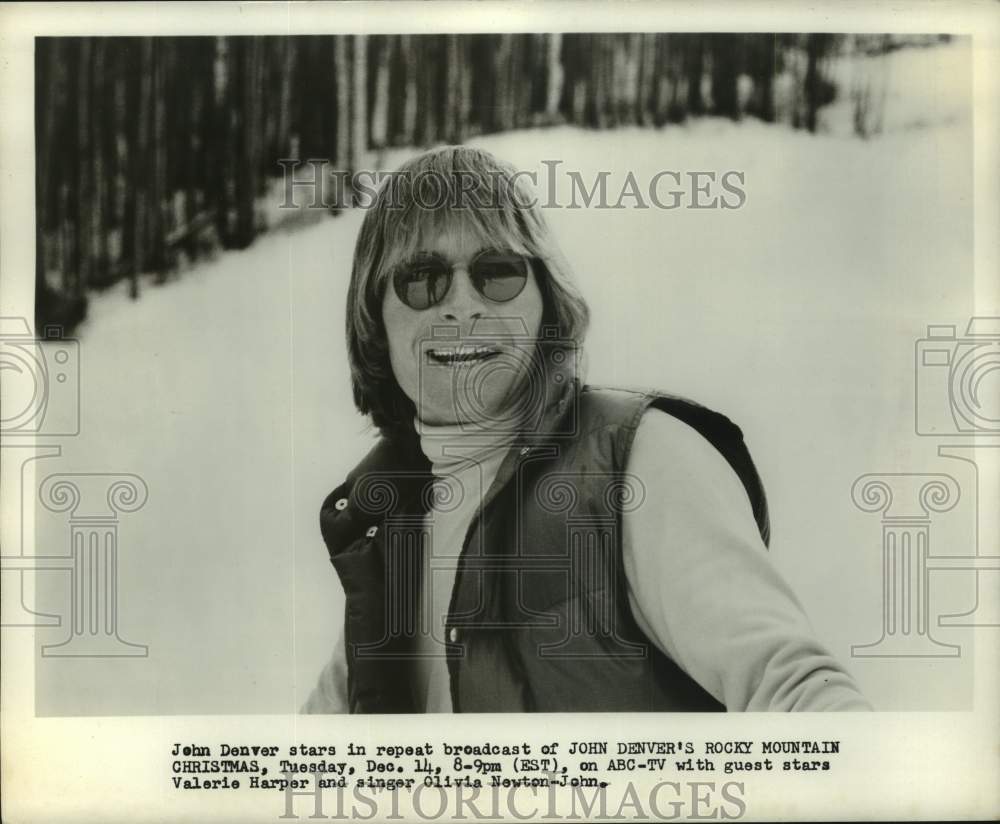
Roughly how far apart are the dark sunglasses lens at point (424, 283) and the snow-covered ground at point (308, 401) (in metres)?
0.23

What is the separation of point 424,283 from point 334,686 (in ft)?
4.83

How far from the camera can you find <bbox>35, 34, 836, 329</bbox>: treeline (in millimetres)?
3672

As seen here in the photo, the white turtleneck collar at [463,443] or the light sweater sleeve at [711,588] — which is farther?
the white turtleneck collar at [463,443]

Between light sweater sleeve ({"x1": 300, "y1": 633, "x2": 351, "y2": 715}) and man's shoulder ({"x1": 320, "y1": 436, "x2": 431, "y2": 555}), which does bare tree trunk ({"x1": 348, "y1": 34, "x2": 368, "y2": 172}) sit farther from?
light sweater sleeve ({"x1": 300, "y1": 633, "x2": 351, "y2": 715})

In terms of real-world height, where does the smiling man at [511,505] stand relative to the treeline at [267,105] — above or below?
below

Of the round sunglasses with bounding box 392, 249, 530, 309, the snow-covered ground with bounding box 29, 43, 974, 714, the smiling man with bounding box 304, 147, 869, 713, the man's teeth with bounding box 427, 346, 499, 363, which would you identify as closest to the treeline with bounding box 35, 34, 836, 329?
the snow-covered ground with bounding box 29, 43, 974, 714

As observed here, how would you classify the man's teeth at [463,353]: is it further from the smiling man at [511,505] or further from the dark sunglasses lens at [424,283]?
the dark sunglasses lens at [424,283]

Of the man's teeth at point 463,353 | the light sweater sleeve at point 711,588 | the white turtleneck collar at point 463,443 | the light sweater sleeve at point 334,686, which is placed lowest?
the light sweater sleeve at point 334,686

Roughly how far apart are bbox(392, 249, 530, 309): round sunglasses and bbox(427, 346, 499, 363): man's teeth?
17 cm

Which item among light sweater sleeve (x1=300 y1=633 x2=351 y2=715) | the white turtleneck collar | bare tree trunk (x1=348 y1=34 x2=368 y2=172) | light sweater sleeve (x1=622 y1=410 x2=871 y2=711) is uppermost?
bare tree trunk (x1=348 y1=34 x2=368 y2=172)

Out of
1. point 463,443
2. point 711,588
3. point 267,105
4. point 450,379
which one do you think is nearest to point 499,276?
point 450,379

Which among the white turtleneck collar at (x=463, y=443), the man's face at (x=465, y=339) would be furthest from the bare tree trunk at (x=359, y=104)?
the white turtleneck collar at (x=463, y=443)

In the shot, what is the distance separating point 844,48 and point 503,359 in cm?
167

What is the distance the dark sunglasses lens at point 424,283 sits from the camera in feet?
12.0
